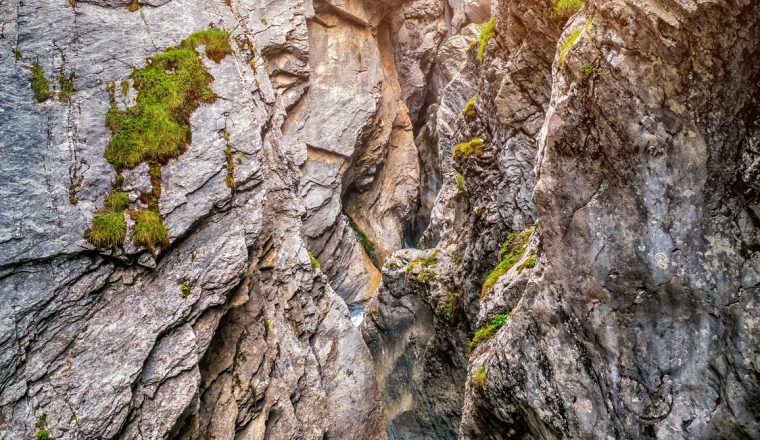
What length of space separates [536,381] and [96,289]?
7610 millimetres

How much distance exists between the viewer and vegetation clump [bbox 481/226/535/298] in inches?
379

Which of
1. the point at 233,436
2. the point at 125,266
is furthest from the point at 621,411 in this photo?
the point at 125,266

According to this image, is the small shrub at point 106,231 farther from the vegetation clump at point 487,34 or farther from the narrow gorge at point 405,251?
the vegetation clump at point 487,34

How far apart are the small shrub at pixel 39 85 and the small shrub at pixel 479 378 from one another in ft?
33.6

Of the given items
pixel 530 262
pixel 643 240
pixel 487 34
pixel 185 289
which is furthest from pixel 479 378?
pixel 487 34

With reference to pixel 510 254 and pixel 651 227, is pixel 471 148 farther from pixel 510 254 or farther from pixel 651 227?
pixel 651 227

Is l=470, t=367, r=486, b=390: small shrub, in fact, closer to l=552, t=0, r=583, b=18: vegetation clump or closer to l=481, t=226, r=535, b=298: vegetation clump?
l=481, t=226, r=535, b=298: vegetation clump

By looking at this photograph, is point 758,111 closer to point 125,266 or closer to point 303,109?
point 125,266

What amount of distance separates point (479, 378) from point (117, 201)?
25.3ft

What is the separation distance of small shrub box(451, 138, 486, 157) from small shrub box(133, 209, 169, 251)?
7403mm

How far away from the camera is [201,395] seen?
31.1ft

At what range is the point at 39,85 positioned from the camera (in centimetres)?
970

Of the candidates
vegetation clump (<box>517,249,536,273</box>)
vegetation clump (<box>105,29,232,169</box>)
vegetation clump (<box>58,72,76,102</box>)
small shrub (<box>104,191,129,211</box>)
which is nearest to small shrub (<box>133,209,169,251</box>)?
small shrub (<box>104,191,129,211</box>)

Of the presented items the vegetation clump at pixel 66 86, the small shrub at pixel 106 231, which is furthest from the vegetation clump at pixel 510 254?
the vegetation clump at pixel 66 86
